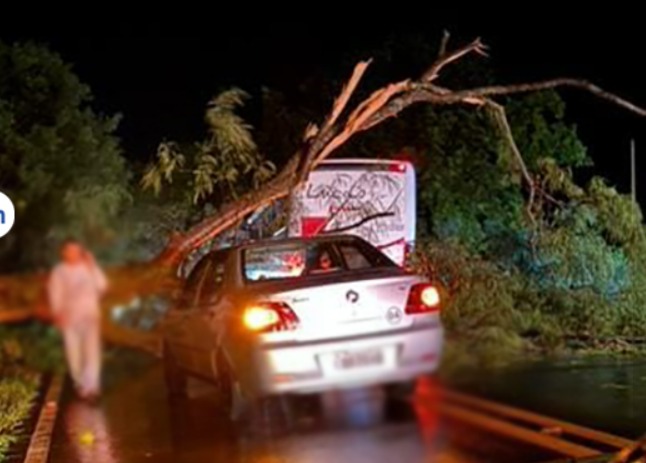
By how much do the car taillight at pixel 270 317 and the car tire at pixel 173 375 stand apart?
498 millimetres

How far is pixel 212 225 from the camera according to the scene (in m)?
5.99

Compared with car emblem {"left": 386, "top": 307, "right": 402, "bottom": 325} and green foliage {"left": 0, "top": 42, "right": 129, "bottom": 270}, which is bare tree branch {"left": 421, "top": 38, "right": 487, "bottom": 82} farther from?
car emblem {"left": 386, "top": 307, "right": 402, "bottom": 325}

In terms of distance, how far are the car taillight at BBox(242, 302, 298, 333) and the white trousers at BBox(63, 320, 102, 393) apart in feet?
2.00

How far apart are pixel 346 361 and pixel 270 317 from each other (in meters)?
0.39

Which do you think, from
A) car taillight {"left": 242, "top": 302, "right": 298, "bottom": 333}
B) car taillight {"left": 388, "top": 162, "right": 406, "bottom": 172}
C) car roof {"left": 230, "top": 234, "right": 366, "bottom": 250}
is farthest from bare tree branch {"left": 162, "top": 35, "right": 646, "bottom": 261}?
car taillight {"left": 242, "top": 302, "right": 298, "bottom": 333}

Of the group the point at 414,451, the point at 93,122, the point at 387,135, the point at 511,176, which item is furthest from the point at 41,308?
the point at 511,176

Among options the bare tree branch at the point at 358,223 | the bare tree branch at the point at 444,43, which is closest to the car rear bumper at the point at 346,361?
the bare tree branch at the point at 358,223

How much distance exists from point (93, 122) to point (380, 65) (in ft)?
7.67

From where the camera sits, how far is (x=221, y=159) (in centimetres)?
639

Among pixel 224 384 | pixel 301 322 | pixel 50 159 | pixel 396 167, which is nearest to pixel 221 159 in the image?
pixel 396 167

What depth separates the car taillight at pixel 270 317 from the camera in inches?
190

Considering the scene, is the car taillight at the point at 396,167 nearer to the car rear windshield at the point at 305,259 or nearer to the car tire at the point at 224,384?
the car rear windshield at the point at 305,259

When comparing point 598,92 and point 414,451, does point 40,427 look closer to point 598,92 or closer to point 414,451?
point 414,451

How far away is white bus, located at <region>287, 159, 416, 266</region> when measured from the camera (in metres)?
6.09
